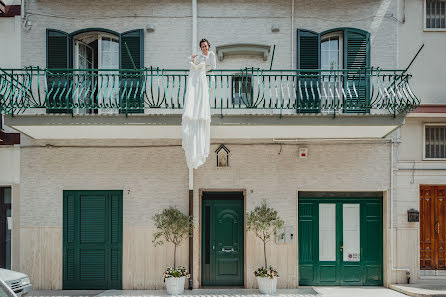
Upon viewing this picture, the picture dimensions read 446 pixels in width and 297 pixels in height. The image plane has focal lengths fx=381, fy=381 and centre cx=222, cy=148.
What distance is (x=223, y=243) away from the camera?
9.95 m

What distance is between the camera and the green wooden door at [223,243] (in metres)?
9.91

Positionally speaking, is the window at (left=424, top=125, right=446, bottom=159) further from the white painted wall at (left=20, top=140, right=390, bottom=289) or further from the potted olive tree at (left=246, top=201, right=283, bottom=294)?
the potted olive tree at (left=246, top=201, right=283, bottom=294)

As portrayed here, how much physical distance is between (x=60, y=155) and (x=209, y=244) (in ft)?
14.8

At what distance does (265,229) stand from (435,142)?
5.12m

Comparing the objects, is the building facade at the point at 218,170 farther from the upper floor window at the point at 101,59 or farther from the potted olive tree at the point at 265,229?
the potted olive tree at the point at 265,229

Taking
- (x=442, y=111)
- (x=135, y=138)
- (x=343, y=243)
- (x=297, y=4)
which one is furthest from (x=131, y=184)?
(x=442, y=111)

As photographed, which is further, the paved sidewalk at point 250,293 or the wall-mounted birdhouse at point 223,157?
the wall-mounted birdhouse at point 223,157

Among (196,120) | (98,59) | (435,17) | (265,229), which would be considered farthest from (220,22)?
(435,17)

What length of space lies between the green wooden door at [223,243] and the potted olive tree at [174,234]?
608mm

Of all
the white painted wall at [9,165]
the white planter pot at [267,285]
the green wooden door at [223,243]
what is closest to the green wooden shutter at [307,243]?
the white planter pot at [267,285]

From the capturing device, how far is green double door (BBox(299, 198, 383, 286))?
391 inches

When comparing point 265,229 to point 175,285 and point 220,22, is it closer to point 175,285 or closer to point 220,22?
point 175,285

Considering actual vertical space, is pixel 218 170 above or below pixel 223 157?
below

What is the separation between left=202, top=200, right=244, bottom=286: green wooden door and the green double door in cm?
162
